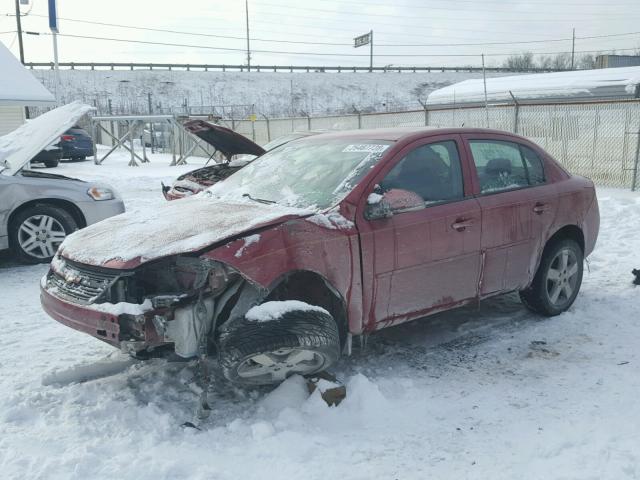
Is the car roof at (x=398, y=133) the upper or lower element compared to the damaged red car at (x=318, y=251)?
upper

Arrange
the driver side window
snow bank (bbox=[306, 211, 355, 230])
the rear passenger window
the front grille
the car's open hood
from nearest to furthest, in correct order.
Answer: the front grille
snow bank (bbox=[306, 211, 355, 230])
the driver side window
the rear passenger window
the car's open hood

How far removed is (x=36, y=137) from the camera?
688 cm

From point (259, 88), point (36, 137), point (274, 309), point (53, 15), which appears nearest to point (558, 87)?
point (36, 137)

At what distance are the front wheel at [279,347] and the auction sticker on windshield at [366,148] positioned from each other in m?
1.27

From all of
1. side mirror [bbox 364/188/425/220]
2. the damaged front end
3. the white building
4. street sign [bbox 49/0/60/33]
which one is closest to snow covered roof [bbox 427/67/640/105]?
the white building

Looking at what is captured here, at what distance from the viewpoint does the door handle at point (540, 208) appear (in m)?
4.72

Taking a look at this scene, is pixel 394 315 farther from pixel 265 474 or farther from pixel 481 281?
pixel 265 474

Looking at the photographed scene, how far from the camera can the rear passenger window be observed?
452cm

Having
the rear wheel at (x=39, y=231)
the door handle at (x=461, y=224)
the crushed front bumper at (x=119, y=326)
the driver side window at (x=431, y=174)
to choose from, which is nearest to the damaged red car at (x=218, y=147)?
the rear wheel at (x=39, y=231)

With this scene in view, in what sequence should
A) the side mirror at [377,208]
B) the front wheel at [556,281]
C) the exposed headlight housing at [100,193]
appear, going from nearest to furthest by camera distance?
A: 1. the side mirror at [377,208]
2. the front wheel at [556,281]
3. the exposed headlight housing at [100,193]

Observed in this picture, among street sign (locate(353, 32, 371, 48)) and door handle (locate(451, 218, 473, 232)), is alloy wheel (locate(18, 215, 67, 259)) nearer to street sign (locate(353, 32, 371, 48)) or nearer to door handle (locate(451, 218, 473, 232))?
door handle (locate(451, 218, 473, 232))

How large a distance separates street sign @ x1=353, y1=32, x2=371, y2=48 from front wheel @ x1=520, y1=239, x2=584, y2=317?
7713 centimetres

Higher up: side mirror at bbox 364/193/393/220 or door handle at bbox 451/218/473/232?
side mirror at bbox 364/193/393/220

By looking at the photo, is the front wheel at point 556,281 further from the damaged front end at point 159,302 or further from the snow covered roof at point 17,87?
the snow covered roof at point 17,87
